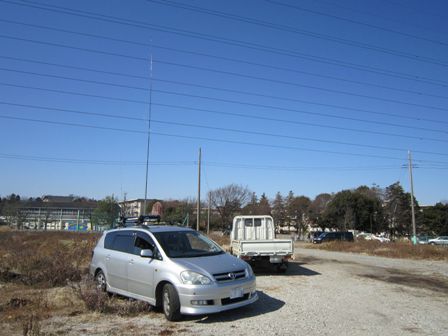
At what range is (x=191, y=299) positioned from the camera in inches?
283

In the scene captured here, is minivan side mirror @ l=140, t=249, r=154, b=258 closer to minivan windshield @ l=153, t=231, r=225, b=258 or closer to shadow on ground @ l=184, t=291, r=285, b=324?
minivan windshield @ l=153, t=231, r=225, b=258

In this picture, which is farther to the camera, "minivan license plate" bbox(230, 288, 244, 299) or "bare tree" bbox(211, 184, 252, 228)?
"bare tree" bbox(211, 184, 252, 228)

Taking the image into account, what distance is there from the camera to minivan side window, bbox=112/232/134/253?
30.1 feet

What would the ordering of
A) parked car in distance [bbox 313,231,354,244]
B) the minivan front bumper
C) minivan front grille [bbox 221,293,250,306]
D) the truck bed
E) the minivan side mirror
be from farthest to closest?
parked car in distance [bbox 313,231,354,244]
the truck bed
the minivan side mirror
minivan front grille [bbox 221,293,250,306]
the minivan front bumper

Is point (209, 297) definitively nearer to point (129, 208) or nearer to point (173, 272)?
point (173, 272)

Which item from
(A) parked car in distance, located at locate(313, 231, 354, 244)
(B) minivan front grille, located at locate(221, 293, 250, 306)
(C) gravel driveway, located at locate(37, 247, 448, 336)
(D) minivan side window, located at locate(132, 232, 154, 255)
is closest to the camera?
(C) gravel driveway, located at locate(37, 247, 448, 336)

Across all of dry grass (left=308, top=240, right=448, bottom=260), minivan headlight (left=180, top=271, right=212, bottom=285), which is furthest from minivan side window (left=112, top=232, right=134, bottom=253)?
dry grass (left=308, top=240, right=448, bottom=260)

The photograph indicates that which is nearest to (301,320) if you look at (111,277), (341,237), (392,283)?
(111,277)

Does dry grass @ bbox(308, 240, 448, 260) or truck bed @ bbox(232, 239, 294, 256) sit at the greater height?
truck bed @ bbox(232, 239, 294, 256)

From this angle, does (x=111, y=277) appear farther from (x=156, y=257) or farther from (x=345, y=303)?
(x=345, y=303)

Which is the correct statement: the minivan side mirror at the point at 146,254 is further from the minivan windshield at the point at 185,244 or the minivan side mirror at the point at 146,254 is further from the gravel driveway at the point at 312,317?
the gravel driveway at the point at 312,317

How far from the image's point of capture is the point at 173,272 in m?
7.55

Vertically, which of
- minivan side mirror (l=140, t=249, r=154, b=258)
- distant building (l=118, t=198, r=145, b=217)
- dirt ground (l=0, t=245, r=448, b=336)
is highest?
distant building (l=118, t=198, r=145, b=217)

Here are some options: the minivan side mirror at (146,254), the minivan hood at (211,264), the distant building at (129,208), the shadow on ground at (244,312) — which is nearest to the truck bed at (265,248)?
the shadow on ground at (244,312)
